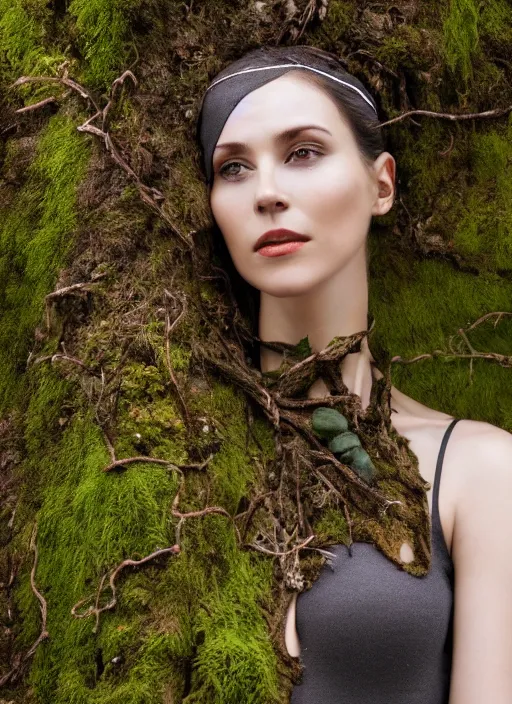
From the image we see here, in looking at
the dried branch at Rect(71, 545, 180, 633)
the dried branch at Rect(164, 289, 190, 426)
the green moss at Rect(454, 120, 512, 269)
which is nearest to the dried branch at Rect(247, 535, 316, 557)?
the dried branch at Rect(71, 545, 180, 633)

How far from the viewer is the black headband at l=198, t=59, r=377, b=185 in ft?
8.88

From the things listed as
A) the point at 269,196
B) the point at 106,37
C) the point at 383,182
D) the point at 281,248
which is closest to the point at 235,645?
the point at 281,248

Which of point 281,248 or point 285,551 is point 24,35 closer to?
point 281,248

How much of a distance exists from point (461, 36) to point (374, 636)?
7.36 ft

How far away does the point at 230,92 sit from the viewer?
2.73 meters

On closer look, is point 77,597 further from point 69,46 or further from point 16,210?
point 69,46

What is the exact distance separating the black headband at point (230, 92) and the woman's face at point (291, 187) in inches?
1.2

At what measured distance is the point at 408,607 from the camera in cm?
228

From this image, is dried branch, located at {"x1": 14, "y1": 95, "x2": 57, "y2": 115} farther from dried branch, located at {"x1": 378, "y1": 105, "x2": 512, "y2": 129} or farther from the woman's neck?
dried branch, located at {"x1": 378, "y1": 105, "x2": 512, "y2": 129}

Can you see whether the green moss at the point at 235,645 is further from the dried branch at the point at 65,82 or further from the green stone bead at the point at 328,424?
the dried branch at the point at 65,82

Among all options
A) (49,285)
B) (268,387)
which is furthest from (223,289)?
(49,285)

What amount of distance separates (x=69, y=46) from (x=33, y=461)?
1.47 metres

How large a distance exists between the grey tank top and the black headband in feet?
4.69

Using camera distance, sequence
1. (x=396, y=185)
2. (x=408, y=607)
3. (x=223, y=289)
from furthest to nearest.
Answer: (x=396, y=185) < (x=223, y=289) < (x=408, y=607)
